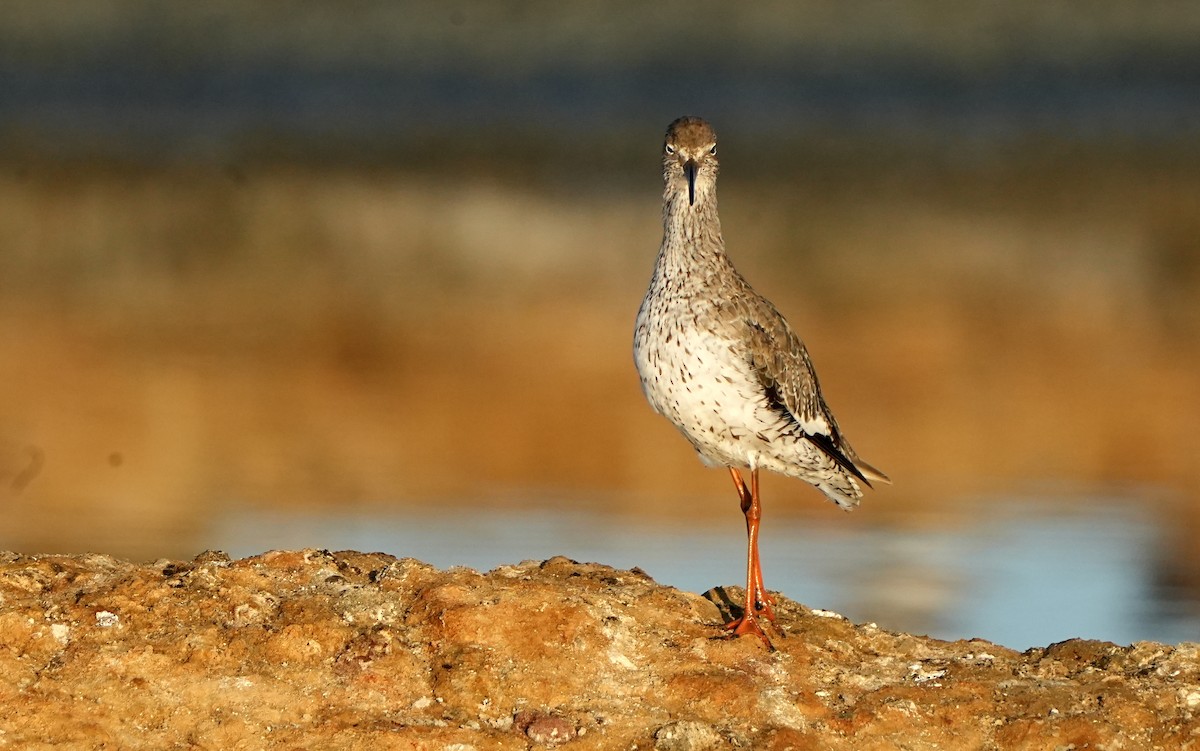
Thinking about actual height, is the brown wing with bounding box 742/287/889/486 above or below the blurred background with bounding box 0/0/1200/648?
below

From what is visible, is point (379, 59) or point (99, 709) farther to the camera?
point (379, 59)

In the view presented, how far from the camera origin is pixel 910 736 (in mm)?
6766

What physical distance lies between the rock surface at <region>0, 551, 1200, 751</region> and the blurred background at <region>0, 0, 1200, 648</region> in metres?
3.84

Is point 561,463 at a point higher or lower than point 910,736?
higher

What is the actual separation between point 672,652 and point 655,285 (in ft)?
6.69

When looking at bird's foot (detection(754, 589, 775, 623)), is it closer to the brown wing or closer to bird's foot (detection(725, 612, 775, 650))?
bird's foot (detection(725, 612, 775, 650))

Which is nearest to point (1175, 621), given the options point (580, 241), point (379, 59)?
point (580, 241)

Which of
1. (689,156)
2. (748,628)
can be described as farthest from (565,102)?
(748,628)

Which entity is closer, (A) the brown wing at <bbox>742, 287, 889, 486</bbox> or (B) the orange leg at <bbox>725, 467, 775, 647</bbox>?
(B) the orange leg at <bbox>725, 467, 775, 647</bbox>

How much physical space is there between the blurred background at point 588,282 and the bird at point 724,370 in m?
2.58

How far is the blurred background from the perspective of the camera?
13.0m

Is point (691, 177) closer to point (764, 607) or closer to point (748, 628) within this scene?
point (764, 607)

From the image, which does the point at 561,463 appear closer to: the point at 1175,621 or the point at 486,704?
the point at 1175,621

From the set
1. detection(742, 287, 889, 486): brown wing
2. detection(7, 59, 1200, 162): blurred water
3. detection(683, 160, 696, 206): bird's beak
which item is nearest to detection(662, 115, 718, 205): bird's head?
detection(683, 160, 696, 206): bird's beak
